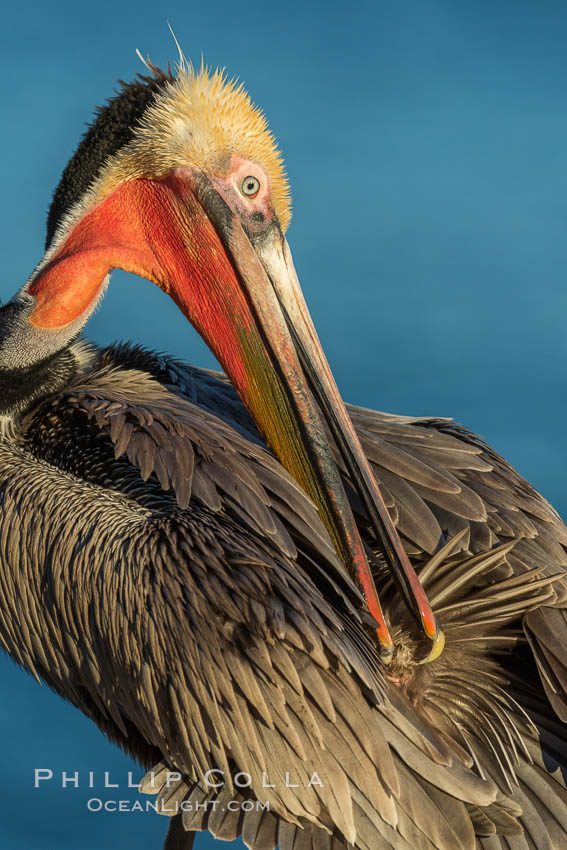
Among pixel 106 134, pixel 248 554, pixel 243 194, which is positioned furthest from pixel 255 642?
pixel 106 134

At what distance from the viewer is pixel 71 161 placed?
3.83 meters

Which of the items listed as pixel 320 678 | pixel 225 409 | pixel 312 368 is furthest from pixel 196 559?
pixel 225 409

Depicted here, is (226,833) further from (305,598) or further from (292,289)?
(292,289)

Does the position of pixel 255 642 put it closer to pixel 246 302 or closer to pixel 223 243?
pixel 246 302

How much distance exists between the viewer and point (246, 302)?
3613mm

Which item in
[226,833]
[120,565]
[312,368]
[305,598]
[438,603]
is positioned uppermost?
[312,368]

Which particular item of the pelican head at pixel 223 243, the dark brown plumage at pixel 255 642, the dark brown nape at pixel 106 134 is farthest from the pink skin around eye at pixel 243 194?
the dark brown plumage at pixel 255 642

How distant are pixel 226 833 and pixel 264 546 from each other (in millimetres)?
817

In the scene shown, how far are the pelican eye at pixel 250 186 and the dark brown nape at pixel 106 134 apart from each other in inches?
15.8

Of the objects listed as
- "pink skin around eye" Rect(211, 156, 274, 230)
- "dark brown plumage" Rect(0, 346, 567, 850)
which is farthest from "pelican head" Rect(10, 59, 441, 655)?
"dark brown plumage" Rect(0, 346, 567, 850)

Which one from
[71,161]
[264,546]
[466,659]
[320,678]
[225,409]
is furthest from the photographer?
[225,409]

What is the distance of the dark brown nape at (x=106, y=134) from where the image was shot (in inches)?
143

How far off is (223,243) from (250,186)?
0.65 ft

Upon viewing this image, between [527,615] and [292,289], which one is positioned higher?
[292,289]
